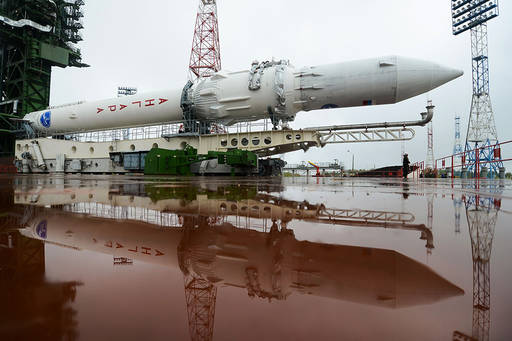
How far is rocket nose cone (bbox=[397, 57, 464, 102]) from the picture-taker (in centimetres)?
963

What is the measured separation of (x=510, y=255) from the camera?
1.11 m

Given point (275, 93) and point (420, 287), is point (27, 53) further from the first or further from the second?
point (420, 287)

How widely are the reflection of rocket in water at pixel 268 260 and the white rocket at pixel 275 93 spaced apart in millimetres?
10438

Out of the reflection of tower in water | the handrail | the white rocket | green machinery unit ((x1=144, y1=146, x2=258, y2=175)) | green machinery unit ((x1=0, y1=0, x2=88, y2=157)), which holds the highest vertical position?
green machinery unit ((x1=0, y1=0, x2=88, y2=157))

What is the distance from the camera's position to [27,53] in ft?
66.3

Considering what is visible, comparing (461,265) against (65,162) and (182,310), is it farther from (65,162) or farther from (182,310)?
(65,162)

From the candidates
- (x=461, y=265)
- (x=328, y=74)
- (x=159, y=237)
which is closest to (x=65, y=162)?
(x=328, y=74)

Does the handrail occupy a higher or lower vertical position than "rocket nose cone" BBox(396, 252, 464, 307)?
higher

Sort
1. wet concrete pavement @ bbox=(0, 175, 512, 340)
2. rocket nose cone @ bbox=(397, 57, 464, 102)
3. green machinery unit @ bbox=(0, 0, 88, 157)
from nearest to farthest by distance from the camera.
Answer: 1. wet concrete pavement @ bbox=(0, 175, 512, 340)
2. rocket nose cone @ bbox=(397, 57, 464, 102)
3. green machinery unit @ bbox=(0, 0, 88, 157)

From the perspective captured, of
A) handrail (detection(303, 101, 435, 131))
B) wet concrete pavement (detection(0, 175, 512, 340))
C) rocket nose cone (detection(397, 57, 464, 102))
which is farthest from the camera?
handrail (detection(303, 101, 435, 131))

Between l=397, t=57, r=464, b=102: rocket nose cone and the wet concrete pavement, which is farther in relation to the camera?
l=397, t=57, r=464, b=102: rocket nose cone

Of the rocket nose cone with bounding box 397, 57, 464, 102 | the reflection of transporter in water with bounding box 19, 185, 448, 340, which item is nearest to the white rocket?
the rocket nose cone with bounding box 397, 57, 464, 102

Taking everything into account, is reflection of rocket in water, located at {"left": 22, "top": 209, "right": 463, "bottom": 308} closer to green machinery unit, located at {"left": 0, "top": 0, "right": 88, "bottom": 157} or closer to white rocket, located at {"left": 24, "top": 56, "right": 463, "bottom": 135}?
white rocket, located at {"left": 24, "top": 56, "right": 463, "bottom": 135}

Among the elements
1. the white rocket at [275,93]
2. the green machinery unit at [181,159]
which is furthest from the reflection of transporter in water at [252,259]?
the white rocket at [275,93]
